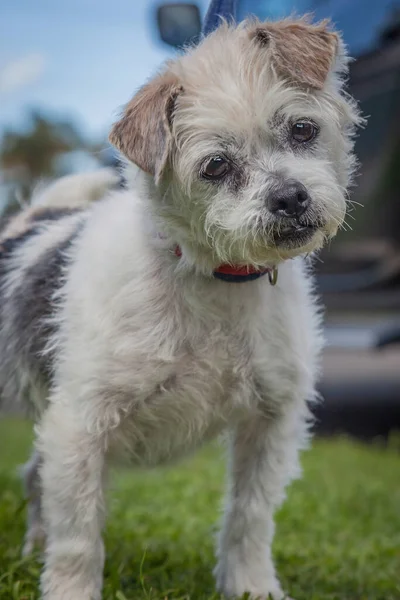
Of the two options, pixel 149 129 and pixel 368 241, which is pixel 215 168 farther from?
pixel 368 241

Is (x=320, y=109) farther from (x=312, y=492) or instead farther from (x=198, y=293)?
(x=312, y=492)

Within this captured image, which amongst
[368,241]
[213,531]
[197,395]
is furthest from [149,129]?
[368,241]

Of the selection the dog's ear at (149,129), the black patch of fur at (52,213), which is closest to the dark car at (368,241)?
the black patch of fur at (52,213)

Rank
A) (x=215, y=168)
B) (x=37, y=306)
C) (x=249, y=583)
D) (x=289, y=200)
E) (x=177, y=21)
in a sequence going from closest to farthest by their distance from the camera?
(x=289, y=200) < (x=215, y=168) < (x=249, y=583) < (x=37, y=306) < (x=177, y=21)

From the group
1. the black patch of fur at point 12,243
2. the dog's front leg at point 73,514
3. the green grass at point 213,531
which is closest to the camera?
the dog's front leg at point 73,514

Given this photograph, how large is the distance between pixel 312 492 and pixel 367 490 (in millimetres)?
442

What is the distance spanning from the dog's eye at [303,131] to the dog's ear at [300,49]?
0.15m

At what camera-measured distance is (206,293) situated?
139 inches

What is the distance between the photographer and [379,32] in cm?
818

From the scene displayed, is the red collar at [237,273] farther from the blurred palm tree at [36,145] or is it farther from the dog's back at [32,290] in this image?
the blurred palm tree at [36,145]

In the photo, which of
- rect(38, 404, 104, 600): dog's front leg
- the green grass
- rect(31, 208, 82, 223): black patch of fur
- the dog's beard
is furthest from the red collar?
rect(31, 208, 82, 223): black patch of fur

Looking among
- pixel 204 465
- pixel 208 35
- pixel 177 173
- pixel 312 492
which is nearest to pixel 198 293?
pixel 177 173

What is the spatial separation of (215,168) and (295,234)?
0.39 m

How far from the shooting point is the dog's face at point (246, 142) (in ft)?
10.6
